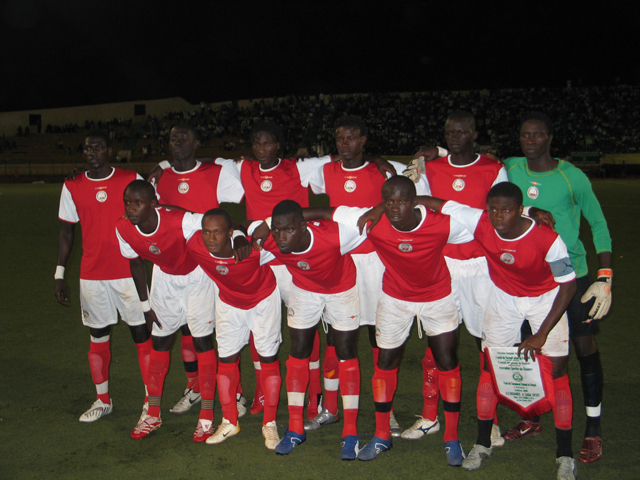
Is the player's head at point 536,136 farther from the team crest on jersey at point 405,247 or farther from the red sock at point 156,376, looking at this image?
the red sock at point 156,376

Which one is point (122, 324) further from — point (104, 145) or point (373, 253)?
point (373, 253)

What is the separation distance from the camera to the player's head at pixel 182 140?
4.75 m

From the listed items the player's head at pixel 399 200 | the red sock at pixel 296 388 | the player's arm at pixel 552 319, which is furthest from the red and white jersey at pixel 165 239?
the player's arm at pixel 552 319

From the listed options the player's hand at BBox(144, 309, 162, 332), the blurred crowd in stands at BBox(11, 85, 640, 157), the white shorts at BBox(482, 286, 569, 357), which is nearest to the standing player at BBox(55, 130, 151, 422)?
the player's hand at BBox(144, 309, 162, 332)

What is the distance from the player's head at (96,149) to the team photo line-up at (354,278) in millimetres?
16

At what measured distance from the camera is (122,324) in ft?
22.3

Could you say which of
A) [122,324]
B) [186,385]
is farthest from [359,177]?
[122,324]

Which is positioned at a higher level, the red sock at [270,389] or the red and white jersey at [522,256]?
the red and white jersey at [522,256]

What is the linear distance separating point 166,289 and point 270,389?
42.2 inches

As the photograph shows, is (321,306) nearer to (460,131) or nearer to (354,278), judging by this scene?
(354,278)

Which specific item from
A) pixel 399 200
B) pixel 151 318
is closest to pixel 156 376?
pixel 151 318

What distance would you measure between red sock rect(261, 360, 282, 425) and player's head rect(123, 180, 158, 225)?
138cm

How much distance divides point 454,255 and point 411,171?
27.1 inches

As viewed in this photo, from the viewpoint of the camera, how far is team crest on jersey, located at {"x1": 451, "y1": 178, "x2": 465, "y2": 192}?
167 inches
